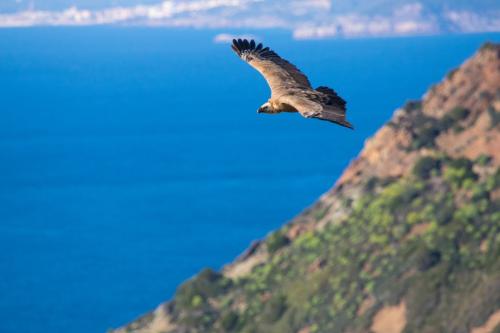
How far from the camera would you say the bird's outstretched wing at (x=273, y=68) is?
22913 mm

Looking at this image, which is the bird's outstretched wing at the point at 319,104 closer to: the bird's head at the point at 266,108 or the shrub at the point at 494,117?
the bird's head at the point at 266,108

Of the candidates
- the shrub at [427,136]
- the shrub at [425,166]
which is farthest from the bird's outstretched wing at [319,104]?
the shrub at [427,136]

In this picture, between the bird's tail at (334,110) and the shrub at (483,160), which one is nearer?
the bird's tail at (334,110)

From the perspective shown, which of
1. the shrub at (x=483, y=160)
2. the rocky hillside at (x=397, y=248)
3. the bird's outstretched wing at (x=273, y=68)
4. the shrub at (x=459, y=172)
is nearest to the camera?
the bird's outstretched wing at (x=273, y=68)

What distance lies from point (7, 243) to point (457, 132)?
294 ft

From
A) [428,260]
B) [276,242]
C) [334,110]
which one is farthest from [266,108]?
[276,242]

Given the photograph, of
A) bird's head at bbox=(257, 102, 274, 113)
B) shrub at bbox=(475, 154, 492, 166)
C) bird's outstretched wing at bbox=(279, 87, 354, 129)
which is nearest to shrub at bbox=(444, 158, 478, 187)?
shrub at bbox=(475, 154, 492, 166)

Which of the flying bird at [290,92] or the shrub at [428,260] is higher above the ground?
the shrub at [428,260]

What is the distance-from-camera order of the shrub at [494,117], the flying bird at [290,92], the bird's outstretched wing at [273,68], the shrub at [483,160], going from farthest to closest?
the shrub at [494,117]
the shrub at [483,160]
the bird's outstretched wing at [273,68]
the flying bird at [290,92]

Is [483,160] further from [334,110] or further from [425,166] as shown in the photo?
[334,110]

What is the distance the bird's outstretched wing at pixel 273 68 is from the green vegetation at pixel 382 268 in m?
36.8

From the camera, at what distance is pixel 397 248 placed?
2837 inches

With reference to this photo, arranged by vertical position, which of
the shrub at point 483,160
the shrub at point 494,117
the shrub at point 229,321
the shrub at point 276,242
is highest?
the shrub at point 276,242

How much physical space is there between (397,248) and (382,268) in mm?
1924
